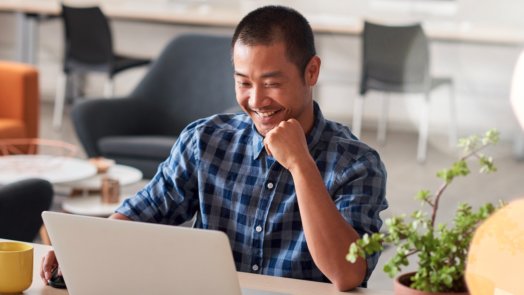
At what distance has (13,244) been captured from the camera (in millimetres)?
Answer: 1811

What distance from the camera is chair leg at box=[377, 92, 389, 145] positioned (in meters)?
7.02

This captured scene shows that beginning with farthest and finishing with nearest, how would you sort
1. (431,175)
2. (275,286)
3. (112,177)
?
(431,175) < (112,177) < (275,286)

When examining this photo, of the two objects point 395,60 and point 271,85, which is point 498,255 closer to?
point 271,85

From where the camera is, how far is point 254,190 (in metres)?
2.02

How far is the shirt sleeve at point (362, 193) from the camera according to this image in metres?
1.89

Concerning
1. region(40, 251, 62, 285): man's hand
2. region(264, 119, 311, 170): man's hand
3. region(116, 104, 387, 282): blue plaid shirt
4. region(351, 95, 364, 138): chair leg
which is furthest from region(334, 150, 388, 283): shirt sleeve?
region(351, 95, 364, 138): chair leg

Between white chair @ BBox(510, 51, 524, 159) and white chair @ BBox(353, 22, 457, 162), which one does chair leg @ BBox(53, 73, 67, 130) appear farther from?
white chair @ BBox(510, 51, 524, 159)

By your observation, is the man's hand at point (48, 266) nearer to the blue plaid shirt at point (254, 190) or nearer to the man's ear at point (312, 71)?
the blue plaid shirt at point (254, 190)

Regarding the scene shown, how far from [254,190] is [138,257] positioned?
1.71ft

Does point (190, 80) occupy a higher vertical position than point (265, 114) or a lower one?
lower

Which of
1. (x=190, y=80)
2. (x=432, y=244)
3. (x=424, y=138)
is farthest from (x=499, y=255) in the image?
(x=424, y=138)

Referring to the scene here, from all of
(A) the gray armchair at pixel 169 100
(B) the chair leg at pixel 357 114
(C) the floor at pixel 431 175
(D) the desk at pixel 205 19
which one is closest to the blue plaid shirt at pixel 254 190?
(C) the floor at pixel 431 175

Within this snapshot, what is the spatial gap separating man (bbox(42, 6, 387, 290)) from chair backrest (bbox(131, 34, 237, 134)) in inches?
109

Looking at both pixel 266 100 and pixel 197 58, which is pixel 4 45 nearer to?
pixel 197 58
